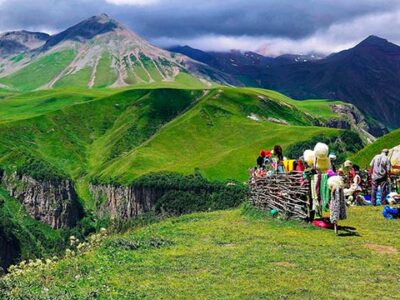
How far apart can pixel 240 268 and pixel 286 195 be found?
35.2 ft

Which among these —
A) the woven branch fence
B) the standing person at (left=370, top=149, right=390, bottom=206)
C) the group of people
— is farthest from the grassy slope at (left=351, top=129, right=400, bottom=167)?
the woven branch fence

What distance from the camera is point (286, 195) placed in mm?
30562

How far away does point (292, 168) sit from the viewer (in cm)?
3153

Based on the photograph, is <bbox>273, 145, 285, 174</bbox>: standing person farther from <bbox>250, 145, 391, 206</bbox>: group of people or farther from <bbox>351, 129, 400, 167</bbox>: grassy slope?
<bbox>351, 129, 400, 167</bbox>: grassy slope

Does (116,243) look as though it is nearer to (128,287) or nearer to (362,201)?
(128,287)

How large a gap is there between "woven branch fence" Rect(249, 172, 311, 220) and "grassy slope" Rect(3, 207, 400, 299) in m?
1.24

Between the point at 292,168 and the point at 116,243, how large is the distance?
12.0 m

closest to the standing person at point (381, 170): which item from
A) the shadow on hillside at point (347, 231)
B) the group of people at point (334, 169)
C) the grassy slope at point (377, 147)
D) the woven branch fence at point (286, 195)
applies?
the group of people at point (334, 169)

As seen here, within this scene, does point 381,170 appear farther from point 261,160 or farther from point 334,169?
point 261,160

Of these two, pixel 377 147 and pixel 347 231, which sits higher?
pixel 377 147

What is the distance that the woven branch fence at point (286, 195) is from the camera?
28875 millimetres

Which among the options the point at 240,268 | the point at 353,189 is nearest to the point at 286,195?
the point at 240,268

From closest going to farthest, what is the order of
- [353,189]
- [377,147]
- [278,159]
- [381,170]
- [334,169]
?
[334,169], [278,159], [381,170], [353,189], [377,147]

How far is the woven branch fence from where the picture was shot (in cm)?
2888
